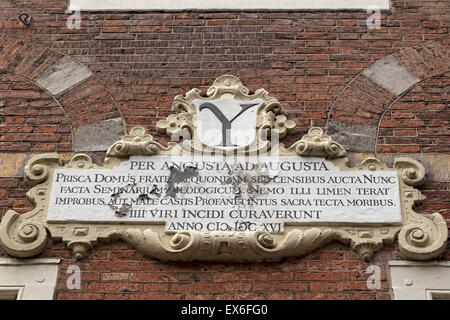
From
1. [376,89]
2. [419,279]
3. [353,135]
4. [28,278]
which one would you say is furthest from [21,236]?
[376,89]

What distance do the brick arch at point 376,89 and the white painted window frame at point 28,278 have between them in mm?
2479

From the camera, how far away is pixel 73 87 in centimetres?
848

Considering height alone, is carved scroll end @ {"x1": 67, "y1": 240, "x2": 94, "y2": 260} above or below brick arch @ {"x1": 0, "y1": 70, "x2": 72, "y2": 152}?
below

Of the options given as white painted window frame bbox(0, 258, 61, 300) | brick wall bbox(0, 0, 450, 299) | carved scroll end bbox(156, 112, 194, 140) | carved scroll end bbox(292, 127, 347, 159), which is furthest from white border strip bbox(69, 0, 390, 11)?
white painted window frame bbox(0, 258, 61, 300)

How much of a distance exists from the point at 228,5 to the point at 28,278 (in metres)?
3.21

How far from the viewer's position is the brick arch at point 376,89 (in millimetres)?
8102

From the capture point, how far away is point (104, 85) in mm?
8492

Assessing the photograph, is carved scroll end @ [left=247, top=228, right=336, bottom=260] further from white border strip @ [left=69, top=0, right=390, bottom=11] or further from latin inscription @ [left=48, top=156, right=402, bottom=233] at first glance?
white border strip @ [left=69, top=0, right=390, bottom=11]

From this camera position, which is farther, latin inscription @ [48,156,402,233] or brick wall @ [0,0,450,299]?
latin inscription @ [48,156,402,233]

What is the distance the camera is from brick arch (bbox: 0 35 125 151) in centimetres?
814

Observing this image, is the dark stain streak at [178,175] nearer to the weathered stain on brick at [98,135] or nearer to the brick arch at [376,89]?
the weathered stain on brick at [98,135]

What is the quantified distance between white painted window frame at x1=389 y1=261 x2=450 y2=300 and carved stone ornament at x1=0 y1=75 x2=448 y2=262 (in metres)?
0.07
